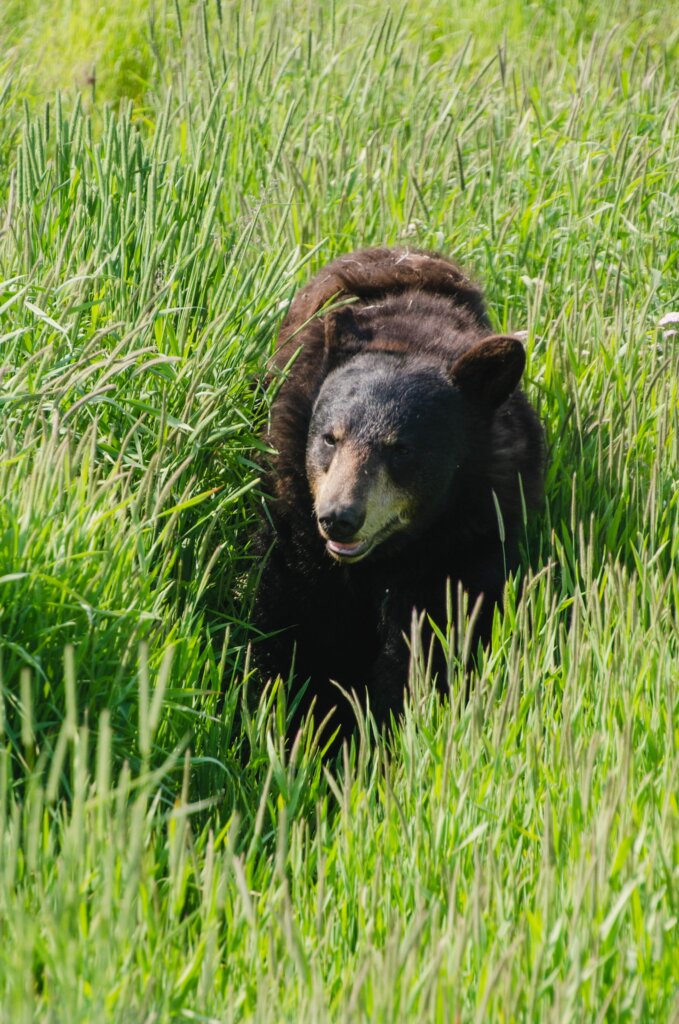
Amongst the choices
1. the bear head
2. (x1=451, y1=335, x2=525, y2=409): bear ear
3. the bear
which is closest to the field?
the bear

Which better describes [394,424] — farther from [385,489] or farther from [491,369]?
[491,369]

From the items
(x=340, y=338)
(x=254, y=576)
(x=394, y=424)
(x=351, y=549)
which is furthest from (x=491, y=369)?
(x=254, y=576)

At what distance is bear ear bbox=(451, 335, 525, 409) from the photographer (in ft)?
13.2

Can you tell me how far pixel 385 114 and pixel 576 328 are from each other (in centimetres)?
195

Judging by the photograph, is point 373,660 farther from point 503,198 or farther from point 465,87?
point 465,87

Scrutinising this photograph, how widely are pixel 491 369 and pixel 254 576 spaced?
101 cm

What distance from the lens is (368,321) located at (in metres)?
4.46

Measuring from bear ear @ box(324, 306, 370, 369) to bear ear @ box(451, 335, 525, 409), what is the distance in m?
0.35

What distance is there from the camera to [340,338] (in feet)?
14.0

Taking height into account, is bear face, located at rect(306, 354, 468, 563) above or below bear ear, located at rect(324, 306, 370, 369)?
below

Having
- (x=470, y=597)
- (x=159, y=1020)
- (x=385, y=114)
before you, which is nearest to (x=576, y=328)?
(x=470, y=597)

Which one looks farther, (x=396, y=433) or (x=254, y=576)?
(x=254, y=576)

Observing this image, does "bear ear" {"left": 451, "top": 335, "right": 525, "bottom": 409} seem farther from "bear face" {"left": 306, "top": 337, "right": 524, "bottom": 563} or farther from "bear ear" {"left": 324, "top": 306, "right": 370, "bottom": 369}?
"bear ear" {"left": 324, "top": 306, "right": 370, "bottom": 369}

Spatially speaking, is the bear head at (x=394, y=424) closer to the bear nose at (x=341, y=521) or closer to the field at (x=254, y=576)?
the bear nose at (x=341, y=521)
